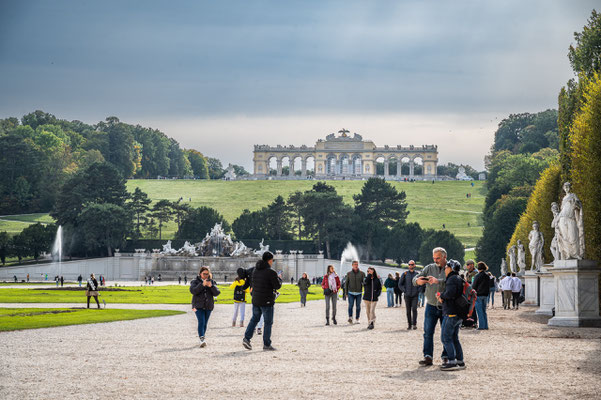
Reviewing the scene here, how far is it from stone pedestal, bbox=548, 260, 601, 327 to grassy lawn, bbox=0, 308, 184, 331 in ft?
38.5

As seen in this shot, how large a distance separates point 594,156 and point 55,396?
21284 millimetres

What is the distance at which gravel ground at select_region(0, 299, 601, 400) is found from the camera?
36.0 ft

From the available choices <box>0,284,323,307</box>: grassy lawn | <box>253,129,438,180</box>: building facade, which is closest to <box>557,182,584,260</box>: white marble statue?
<box>0,284,323,307</box>: grassy lawn

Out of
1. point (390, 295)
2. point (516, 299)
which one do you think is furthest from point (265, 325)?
point (390, 295)

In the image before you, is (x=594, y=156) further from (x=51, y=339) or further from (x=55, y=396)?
(x=55, y=396)

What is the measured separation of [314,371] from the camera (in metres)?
12.9

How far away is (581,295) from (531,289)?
16.0 metres

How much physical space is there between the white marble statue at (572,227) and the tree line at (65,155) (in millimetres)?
103440

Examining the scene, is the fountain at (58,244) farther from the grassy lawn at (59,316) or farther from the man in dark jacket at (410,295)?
the man in dark jacket at (410,295)

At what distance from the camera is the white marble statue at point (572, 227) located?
23188mm

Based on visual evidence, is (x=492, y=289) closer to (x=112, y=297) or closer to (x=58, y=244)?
(x=112, y=297)

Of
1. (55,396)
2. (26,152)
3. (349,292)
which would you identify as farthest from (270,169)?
(55,396)

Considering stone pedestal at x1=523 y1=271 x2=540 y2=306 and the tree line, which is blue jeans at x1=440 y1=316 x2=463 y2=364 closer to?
stone pedestal at x1=523 y1=271 x2=540 y2=306

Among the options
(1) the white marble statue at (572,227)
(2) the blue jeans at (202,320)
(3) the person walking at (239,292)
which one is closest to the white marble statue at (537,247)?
(1) the white marble statue at (572,227)
